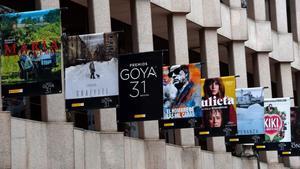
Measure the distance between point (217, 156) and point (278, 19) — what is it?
1388 centimetres

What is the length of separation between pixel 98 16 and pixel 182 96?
3.91 meters

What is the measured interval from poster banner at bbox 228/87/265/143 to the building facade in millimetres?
1917

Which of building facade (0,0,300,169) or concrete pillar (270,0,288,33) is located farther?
concrete pillar (270,0,288,33)

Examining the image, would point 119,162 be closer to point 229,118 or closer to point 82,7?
point 229,118

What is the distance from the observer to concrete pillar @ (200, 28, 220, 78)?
140ft

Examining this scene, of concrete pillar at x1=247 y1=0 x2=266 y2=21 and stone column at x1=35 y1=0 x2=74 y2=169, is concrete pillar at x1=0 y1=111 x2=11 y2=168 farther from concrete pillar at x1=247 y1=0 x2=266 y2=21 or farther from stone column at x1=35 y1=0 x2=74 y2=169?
concrete pillar at x1=247 y1=0 x2=266 y2=21

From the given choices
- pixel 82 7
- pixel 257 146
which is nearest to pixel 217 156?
pixel 257 146

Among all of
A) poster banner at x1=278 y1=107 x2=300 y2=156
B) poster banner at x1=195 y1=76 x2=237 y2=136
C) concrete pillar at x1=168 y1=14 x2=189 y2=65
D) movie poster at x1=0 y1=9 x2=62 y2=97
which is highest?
concrete pillar at x1=168 y1=14 x2=189 y2=65

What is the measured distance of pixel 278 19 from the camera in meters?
53.6

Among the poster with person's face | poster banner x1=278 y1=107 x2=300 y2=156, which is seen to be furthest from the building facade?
poster banner x1=278 y1=107 x2=300 y2=156

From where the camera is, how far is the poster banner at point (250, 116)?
3903 centimetres

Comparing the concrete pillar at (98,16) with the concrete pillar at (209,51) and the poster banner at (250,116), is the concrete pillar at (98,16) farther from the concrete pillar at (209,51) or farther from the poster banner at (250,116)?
the concrete pillar at (209,51)

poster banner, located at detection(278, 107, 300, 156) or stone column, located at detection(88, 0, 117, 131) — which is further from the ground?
stone column, located at detection(88, 0, 117, 131)

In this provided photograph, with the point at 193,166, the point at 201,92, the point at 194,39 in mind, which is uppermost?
the point at 194,39
